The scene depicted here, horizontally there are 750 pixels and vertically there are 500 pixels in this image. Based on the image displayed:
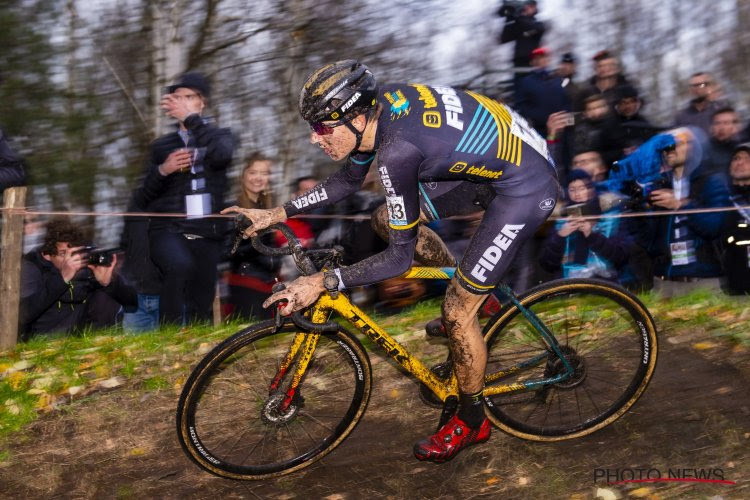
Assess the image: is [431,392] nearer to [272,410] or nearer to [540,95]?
[272,410]

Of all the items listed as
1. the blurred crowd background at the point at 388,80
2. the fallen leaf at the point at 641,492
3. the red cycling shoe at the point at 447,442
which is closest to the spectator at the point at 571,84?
the blurred crowd background at the point at 388,80

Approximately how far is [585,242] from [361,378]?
2.74 m

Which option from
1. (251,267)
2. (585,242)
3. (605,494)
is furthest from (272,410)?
(585,242)

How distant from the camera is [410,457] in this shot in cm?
468

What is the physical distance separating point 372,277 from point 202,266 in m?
2.82

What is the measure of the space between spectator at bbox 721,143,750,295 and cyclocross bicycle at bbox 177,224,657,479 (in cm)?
186

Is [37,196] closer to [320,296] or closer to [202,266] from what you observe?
[202,266]

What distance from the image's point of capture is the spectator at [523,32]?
7.32 meters

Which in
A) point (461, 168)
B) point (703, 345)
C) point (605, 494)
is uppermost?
point (461, 168)

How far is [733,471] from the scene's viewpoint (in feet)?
14.2

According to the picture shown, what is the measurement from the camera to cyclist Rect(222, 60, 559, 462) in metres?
3.71

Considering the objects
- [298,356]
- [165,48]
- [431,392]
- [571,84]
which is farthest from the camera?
[165,48]

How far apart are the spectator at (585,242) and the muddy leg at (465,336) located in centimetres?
234

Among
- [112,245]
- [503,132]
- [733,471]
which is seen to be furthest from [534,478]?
[112,245]
